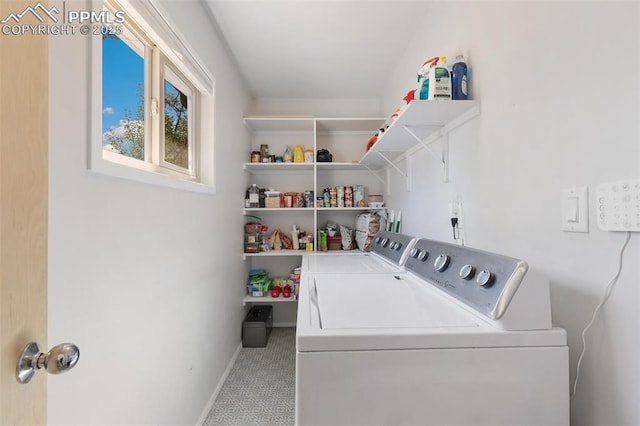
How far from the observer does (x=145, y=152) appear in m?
1.29

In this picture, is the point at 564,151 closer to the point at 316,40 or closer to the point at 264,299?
the point at 316,40

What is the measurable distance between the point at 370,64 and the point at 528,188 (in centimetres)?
188

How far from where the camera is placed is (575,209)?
2.37 ft

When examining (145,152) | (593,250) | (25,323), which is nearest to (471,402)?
(593,250)

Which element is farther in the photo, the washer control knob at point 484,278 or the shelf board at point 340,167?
the shelf board at point 340,167

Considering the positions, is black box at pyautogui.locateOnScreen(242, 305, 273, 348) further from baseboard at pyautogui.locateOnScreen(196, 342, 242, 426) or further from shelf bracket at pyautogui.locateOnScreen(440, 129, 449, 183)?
shelf bracket at pyautogui.locateOnScreen(440, 129, 449, 183)

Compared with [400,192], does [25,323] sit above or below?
below

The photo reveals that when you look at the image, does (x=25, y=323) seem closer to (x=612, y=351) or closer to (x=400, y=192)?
(x=612, y=351)

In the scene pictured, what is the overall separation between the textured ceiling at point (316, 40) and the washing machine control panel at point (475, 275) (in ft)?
5.00

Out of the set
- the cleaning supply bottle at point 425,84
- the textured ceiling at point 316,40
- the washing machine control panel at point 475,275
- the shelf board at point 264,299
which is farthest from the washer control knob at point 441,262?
the shelf board at point 264,299

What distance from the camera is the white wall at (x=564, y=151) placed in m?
0.62

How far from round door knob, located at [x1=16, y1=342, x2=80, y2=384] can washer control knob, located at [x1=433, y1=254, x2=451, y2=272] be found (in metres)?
1.02

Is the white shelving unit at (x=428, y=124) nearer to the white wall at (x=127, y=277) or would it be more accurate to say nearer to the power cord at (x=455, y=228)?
the power cord at (x=455, y=228)
